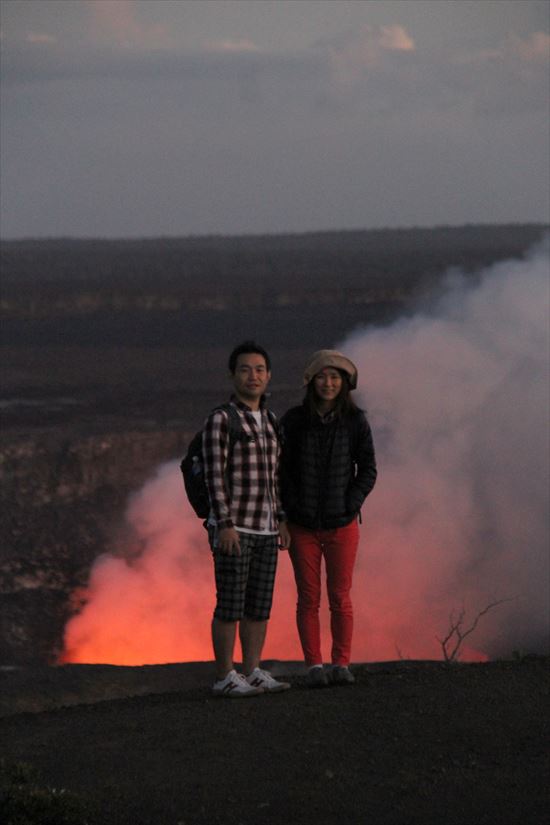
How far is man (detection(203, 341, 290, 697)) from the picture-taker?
22.4ft

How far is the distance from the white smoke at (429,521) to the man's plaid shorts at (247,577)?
11284 millimetres

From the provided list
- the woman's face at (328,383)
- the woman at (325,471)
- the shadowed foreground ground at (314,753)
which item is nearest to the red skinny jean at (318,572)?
the woman at (325,471)

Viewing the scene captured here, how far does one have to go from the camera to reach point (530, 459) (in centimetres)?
2258

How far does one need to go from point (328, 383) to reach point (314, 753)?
1834 mm

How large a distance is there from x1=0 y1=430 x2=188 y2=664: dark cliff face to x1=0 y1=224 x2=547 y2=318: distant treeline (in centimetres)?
3473

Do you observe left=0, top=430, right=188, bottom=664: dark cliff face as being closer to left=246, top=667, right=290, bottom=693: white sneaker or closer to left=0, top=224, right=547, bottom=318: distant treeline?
left=246, top=667, right=290, bottom=693: white sneaker

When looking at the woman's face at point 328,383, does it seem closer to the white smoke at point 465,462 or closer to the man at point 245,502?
the man at point 245,502

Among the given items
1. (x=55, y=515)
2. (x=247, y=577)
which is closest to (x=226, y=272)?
(x=55, y=515)

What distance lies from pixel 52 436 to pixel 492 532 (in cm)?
864

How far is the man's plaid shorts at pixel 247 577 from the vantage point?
7.00 m

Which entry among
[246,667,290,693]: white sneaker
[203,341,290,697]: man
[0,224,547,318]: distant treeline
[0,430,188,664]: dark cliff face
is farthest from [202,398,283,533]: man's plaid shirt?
[0,224,547,318]: distant treeline

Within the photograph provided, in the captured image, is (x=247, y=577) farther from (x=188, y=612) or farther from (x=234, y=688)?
(x=188, y=612)

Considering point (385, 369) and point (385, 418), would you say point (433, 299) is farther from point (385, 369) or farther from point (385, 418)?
point (385, 418)

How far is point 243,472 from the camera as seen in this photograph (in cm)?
691
